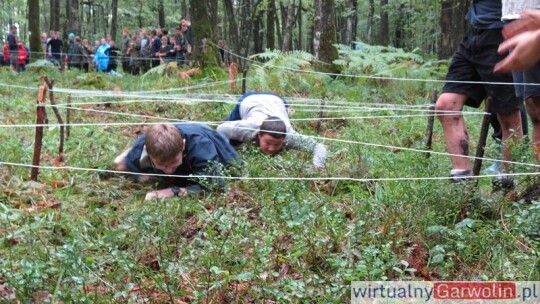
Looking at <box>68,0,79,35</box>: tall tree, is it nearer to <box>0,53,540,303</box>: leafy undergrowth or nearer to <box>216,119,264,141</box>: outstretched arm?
<box>0,53,540,303</box>: leafy undergrowth

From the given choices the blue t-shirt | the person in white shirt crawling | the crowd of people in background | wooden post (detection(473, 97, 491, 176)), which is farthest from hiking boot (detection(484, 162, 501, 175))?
the crowd of people in background

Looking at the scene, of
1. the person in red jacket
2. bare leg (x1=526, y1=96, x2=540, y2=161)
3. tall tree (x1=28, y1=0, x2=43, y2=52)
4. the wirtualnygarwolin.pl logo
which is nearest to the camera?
the wirtualnygarwolin.pl logo

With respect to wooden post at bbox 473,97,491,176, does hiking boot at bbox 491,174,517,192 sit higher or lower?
lower

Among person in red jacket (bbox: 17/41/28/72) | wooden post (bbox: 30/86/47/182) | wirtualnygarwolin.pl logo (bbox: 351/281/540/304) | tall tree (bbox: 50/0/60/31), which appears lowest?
wirtualnygarwolin.pl logo (bbox: 351/281/540/304)

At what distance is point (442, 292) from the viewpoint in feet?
7.54

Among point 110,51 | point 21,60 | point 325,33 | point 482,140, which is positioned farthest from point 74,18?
point 482,140

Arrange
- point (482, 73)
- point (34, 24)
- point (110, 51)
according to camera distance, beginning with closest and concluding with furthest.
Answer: point (482, 73)
point (110, 51)
point (34, 24)

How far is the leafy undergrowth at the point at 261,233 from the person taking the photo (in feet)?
7.77

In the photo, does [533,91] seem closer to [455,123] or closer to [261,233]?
[455,123]

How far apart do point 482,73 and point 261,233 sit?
5.99ft

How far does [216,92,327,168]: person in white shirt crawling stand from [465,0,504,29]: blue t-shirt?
1.47 meters

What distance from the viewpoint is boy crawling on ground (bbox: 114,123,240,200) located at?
390cm

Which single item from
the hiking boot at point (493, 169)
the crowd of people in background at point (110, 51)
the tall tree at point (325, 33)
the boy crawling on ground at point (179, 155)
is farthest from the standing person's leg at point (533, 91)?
the crowd of people in background at point (110, 51)

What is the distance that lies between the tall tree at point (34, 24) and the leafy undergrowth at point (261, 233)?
539 inches
